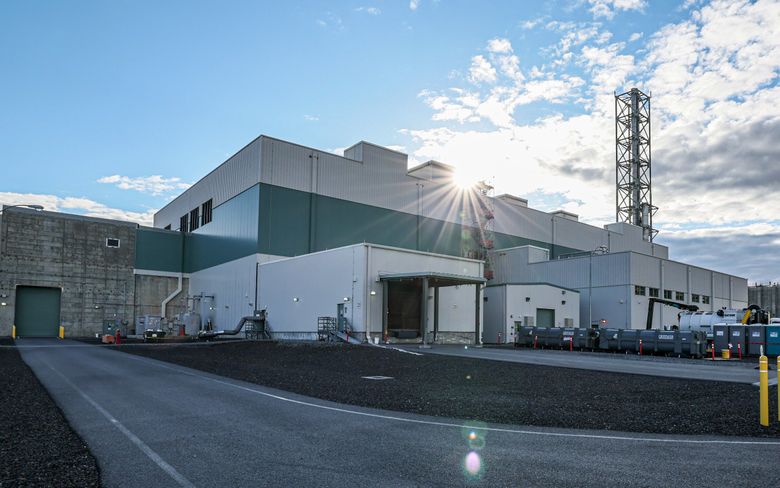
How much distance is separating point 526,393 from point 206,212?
5049 cm

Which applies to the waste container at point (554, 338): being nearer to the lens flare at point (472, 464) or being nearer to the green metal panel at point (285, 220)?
the green metal panel at point (285, 220)

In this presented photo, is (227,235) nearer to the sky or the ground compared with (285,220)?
nearer to the ground

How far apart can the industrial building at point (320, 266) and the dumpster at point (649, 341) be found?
417 inches

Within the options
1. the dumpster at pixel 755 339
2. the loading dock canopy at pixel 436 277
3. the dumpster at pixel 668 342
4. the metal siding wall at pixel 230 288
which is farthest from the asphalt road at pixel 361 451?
the metal siding wall at pixel 230 288

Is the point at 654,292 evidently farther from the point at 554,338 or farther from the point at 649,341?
the point at 649,341

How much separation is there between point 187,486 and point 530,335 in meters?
38.9

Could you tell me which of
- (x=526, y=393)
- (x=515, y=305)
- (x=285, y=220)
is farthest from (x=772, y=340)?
(x=285, y=220)

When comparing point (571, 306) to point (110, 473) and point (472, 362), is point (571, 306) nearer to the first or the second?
point (472, 362)

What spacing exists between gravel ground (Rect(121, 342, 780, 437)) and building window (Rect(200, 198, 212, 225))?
36.2m

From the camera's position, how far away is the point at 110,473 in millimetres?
6641

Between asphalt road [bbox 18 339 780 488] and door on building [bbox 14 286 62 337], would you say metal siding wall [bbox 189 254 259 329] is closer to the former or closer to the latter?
door on building [bbox 14 286 62 337]

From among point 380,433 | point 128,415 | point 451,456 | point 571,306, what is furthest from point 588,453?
point 571,306

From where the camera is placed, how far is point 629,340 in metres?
35.8

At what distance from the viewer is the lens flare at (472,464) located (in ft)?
22.2
